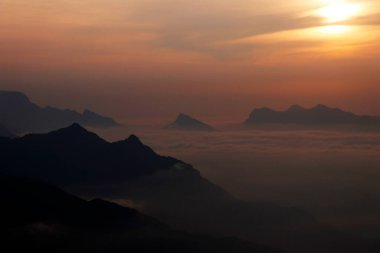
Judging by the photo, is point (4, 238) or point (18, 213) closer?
point (4, 238)

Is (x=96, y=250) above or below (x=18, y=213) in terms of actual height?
below

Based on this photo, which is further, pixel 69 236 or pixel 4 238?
pixel 69 236

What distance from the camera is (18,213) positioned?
198625mm

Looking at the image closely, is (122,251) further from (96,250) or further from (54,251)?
(54,251)

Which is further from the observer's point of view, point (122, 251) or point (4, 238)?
point (122, 251)

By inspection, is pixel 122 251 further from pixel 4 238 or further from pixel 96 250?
pixel 4 238

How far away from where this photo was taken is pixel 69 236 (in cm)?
19900

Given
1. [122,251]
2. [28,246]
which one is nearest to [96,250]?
[122,251]

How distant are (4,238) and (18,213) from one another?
17613mm

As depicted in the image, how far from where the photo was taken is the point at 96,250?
19400cm

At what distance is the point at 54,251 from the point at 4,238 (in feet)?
57.1

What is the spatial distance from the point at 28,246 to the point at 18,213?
19266 millimetres

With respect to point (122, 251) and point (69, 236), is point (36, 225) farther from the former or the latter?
point (122, 251)

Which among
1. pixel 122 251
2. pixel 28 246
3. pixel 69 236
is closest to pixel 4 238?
pixel 28 246
